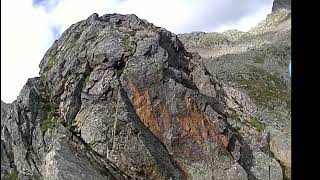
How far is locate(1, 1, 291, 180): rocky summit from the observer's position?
3466 centimetres

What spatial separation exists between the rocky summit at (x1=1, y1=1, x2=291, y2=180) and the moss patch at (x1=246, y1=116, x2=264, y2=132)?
0.45ft

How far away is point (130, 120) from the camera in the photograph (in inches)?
1449

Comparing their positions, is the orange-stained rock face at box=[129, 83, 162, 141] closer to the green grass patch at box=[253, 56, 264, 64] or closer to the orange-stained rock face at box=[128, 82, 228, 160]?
the orange-stained rock face at box=[128, 82, 228, 160]

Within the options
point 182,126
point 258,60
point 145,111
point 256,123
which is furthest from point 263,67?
point 145,111

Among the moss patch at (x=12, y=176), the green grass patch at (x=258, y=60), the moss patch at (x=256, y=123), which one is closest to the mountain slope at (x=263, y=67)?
the green grass patch at (x=258, y=60)

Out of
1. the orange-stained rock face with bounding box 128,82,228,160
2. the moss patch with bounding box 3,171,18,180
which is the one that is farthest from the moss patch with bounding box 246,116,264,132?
the moss patch with bounding box 3,171,18,180

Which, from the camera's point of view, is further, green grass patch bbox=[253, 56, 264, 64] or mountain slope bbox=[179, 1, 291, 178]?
green grass patch bbox=[253, 56, 264, 64]

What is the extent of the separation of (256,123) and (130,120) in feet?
50.0

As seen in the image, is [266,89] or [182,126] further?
[266,89]

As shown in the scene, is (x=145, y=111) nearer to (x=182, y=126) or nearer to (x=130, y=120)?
(x=130, y=120)

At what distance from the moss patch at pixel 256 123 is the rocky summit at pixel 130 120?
0.14 m

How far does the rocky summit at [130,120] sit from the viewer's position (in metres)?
34.7
